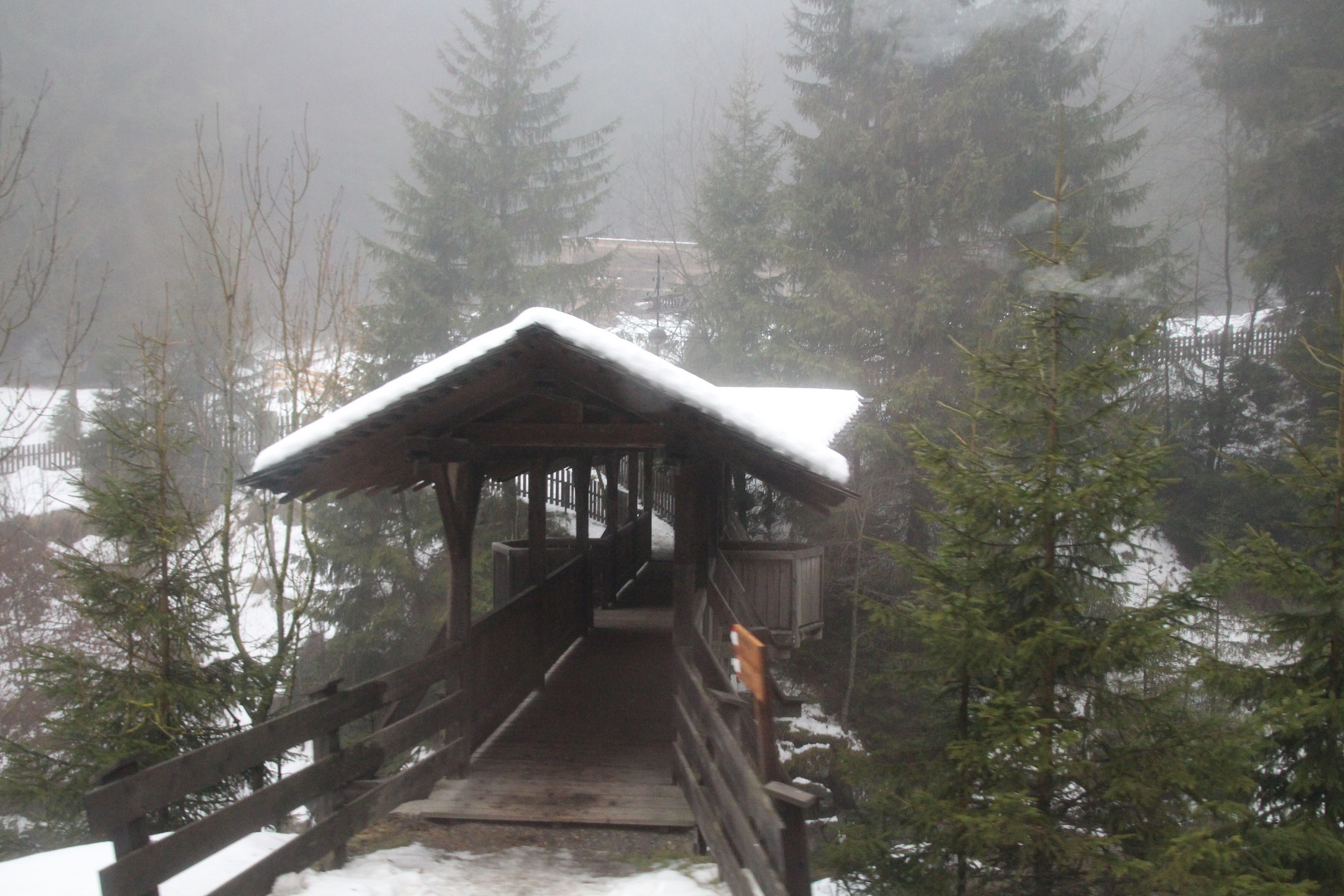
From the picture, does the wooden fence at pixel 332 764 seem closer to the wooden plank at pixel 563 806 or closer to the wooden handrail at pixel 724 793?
the wooden plank at pixel 563 806

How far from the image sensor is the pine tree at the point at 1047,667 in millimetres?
5918

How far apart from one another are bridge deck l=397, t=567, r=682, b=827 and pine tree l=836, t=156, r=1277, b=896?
176 centimetres

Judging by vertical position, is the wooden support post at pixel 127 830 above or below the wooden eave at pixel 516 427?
below

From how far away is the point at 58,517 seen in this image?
70.3ft

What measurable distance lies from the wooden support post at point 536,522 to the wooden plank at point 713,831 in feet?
10.1

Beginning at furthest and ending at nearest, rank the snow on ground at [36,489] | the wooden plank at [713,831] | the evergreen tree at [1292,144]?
the snow on ground at [36,489], the evergreen tree at [1292,144], the wooden plank at [713,831]

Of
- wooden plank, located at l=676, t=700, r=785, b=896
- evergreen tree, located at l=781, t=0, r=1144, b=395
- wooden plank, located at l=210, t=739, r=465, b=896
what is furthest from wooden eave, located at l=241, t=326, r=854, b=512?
evergreen tree, located at l=781, t=0, r=1144, b=395

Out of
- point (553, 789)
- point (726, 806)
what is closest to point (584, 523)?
point (553, 789)

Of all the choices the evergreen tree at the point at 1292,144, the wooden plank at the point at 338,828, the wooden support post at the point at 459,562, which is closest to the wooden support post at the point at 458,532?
the wooden support post at the point at 459,562

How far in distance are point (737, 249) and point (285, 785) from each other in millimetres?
23435

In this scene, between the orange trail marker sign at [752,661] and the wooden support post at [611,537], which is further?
the wooden support post at [611,537]

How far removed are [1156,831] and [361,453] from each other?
19.6 feet

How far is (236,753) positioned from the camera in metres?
4.04

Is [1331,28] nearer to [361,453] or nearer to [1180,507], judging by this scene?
[1180,507]
